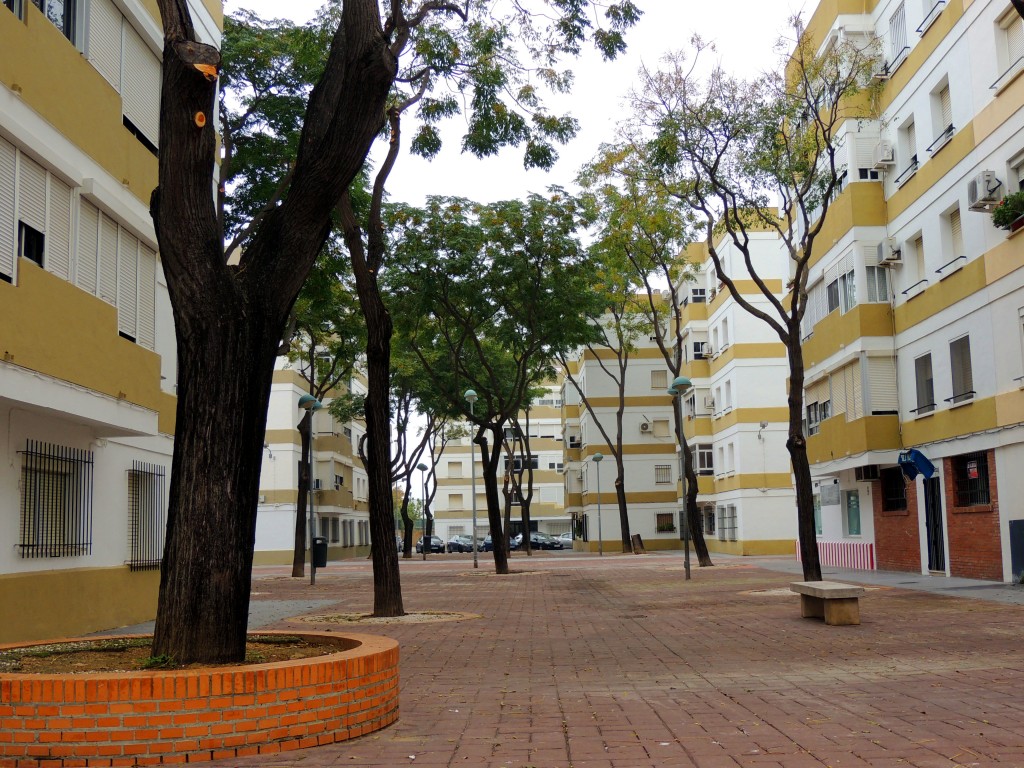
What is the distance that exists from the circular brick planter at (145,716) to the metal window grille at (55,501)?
877 centimetres

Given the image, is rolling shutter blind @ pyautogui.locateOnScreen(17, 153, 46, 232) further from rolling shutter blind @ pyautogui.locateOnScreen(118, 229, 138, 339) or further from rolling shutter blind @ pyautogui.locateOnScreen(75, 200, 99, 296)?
rolling shutter blind @ pyautogui.locateOnScreen(118, 229, 138, 339)

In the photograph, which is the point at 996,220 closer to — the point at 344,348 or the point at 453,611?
the point at 453,611

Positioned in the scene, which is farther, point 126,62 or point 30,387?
point 126,62

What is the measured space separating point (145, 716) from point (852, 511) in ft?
95.9

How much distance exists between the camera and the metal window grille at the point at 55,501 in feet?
48.7

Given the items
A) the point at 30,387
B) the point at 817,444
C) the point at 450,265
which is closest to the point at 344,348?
the point at 450,265

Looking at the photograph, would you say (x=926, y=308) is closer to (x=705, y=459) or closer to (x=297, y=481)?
(x=705, y=459)

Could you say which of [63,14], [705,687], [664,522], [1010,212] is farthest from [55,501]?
[664,522]

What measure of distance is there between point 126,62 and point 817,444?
74.9 ft

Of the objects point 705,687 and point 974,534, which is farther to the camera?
Answer: point 974,534

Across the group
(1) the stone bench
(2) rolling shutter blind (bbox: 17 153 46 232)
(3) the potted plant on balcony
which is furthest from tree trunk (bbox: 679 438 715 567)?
(2) rolling shutter blind (bbox: 17 153 46 232)

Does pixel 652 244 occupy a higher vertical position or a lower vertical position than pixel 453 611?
higher

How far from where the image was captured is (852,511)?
3300cm

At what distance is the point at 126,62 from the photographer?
1797 cm
